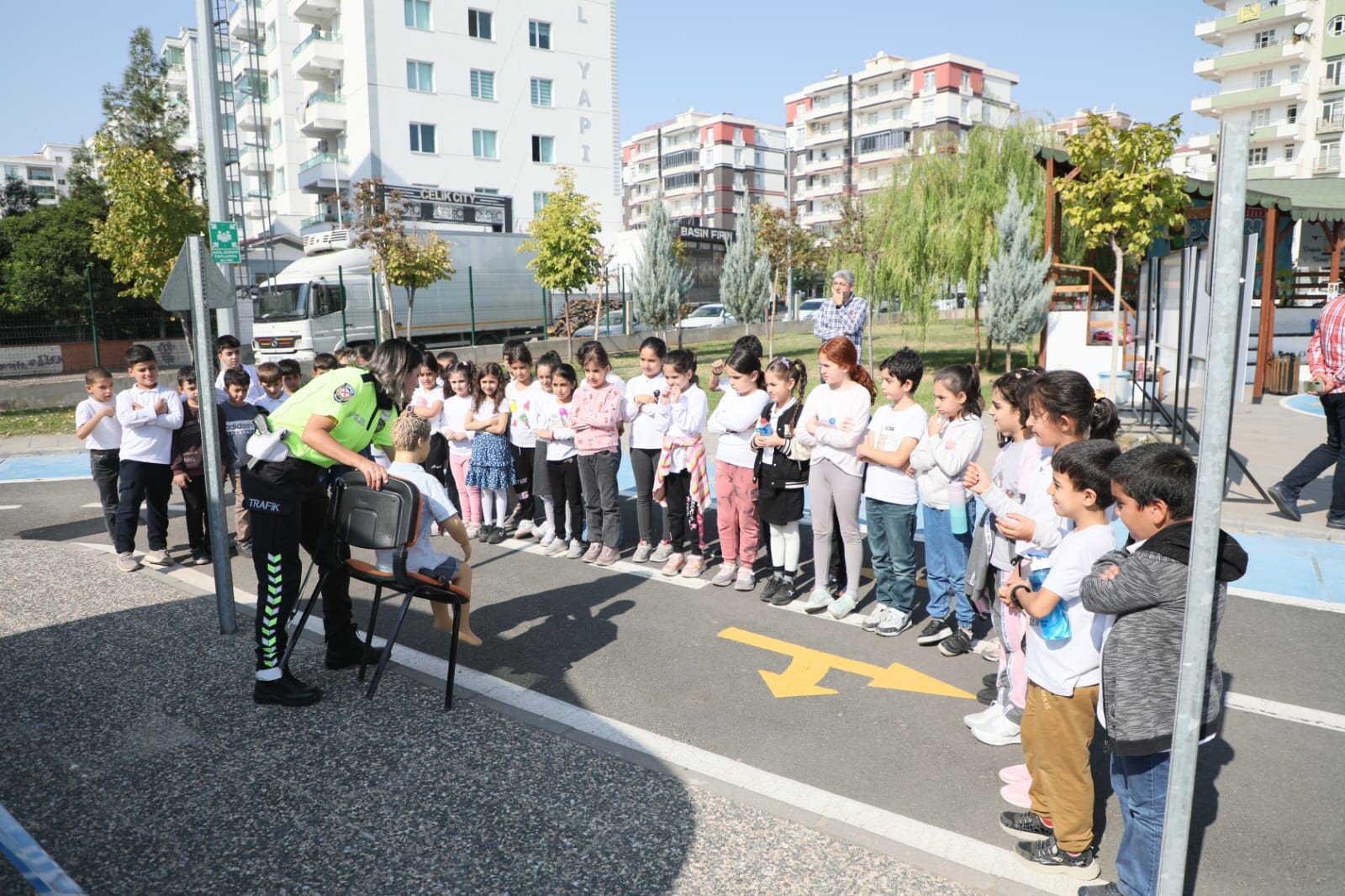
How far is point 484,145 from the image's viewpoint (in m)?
45.9

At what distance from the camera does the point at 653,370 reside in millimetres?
7875

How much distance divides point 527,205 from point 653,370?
42.0 m

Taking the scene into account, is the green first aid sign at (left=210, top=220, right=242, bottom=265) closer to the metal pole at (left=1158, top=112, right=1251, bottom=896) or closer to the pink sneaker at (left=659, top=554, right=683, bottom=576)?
the pink sneaker at (left=659, top=554, right=683, bottom=576)

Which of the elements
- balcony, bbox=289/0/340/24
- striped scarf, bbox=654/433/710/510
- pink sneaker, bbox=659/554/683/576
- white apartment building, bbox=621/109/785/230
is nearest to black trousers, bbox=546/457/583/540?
striped scarf, bbox=654/433/710/510

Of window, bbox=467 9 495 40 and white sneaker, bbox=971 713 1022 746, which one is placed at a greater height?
window, bbox=467 9 495 40

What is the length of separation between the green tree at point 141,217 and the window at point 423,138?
22524 mm

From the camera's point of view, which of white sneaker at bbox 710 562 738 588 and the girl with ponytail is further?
white sneaker at bbox 710 562 738 588

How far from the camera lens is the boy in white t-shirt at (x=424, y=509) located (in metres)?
5.04

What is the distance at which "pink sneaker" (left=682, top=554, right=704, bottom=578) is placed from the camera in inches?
288

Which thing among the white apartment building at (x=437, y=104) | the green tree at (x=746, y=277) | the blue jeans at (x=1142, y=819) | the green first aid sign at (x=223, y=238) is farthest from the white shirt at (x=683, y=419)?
the white apartment building at (x=437, y=104)

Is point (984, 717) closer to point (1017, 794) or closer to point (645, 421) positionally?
point (1017, 794)

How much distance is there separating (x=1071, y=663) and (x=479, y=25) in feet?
158

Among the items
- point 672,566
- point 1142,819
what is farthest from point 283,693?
point 1142,819

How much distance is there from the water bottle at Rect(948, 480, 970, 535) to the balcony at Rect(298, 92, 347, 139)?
1786 inches
